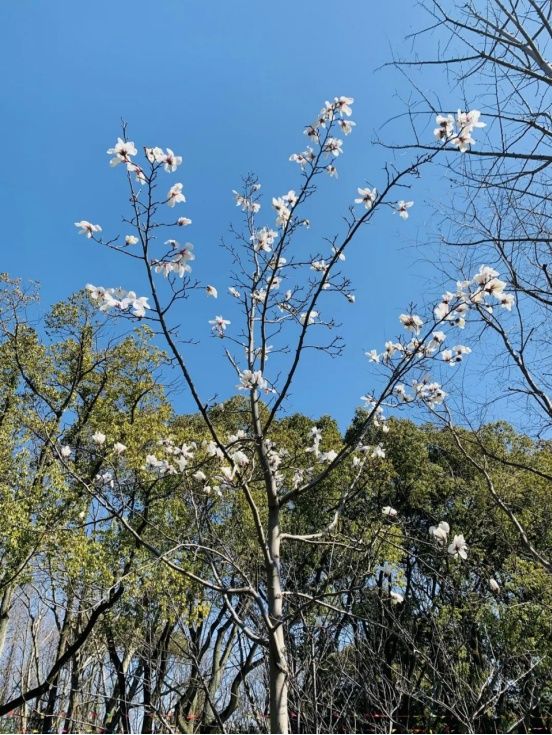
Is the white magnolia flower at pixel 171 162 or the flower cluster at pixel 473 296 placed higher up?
the white magnolia flower at pixel 171 162

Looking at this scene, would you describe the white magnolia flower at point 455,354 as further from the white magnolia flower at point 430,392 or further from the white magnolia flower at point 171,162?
the white magnolia flower at point 171,162

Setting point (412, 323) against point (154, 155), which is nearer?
point (154, 155)

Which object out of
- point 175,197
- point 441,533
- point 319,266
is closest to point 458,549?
point 441,533

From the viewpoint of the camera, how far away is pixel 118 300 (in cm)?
228

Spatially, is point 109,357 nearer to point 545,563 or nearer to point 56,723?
point 56,723

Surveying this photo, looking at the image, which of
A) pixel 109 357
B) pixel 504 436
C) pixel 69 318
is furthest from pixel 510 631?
pixel 69 318

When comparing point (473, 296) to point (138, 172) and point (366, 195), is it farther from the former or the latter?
point (138, 172)

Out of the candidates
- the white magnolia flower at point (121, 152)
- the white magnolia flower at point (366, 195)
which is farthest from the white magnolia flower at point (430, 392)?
the white magnolia flower at point (121, 152)

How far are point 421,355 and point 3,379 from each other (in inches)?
357

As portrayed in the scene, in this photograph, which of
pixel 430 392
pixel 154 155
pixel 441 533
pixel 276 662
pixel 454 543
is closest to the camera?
pixel 276 662

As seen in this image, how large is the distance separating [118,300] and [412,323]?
1.47 meters

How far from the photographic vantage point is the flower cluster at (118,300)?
2.20 metres

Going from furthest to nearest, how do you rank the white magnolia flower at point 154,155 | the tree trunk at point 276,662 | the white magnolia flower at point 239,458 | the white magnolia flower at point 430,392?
the white magnolia flower at point 430,392
the white magnolia flower at point 239,458
the white magnolia flower at point 154,155
the tree trunk at point 276,662

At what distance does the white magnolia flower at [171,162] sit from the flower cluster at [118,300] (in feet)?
1.77
